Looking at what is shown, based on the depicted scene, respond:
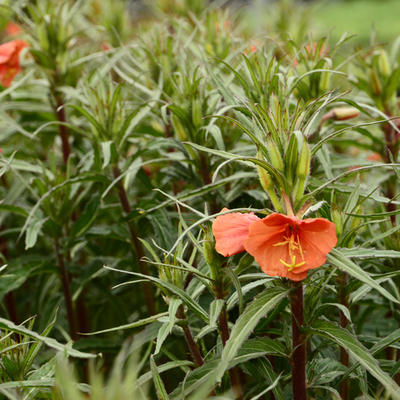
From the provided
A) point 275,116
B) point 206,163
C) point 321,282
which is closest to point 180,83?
point 206,163

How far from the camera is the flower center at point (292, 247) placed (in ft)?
2.29

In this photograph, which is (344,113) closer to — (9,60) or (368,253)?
(368,253)

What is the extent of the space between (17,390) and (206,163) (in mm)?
540

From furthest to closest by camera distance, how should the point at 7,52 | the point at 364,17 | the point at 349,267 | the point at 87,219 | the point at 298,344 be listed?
1. the point at 364,17
2. the point at 7,52
3. the point at 87,219
4. the point at 298,344
5. the point at 349,267

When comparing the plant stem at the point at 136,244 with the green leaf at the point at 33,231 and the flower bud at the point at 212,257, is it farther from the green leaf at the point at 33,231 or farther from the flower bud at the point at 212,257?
the flower bud at the point at 212,257

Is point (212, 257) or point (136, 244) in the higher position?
point (212, 257)

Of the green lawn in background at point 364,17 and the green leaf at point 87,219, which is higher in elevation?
the green leaf at point 87,219

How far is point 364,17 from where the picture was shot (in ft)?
21.6

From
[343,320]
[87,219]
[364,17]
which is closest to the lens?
[343,320]

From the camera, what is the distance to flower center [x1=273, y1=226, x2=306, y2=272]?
0.70 m

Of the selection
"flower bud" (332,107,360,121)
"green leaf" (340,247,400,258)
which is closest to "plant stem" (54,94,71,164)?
"flower bud" (332,107,360,121)

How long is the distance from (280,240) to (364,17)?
6.54 m

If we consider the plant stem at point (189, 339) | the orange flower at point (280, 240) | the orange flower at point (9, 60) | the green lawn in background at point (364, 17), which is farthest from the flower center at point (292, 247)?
the green lawn in background at point (364, 17)

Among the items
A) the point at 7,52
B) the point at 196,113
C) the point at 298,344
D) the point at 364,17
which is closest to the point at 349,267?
the point at 298,344
